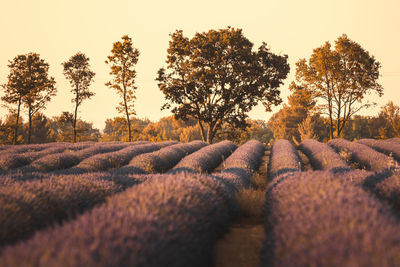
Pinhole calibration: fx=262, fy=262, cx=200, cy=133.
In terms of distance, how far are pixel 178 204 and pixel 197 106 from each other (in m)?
24.5

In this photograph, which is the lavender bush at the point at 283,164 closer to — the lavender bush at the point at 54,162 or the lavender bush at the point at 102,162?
the lavender bush at the point at 102,162

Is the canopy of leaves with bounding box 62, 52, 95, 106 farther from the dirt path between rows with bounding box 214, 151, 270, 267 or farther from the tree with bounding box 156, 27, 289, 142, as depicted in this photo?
the dirt path between rows with bounding box 214, 151, 270, 267

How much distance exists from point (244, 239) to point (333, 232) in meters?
1.68

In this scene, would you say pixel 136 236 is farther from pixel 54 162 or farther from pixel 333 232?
pixel 54 162

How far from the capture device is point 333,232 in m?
1.68

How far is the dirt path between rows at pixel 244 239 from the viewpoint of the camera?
8.61ft

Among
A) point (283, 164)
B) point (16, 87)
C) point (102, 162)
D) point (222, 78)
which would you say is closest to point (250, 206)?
point (283, 164)

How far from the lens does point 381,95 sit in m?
28.6

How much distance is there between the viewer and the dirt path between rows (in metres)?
2.62

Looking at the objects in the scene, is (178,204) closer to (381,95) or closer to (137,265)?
(137,265)

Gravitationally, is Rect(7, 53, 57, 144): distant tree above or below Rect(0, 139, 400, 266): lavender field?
above

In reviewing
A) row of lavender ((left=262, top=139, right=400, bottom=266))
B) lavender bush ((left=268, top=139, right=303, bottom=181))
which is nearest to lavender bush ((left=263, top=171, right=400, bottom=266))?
row of lavender ((left=262, top=139, right=400, bottom=266))

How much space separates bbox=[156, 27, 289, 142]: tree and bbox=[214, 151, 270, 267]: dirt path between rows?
2137cm

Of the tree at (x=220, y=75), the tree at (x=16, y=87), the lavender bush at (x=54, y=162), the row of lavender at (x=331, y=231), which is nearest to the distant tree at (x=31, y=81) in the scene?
the tree at (x=16, y=87)
